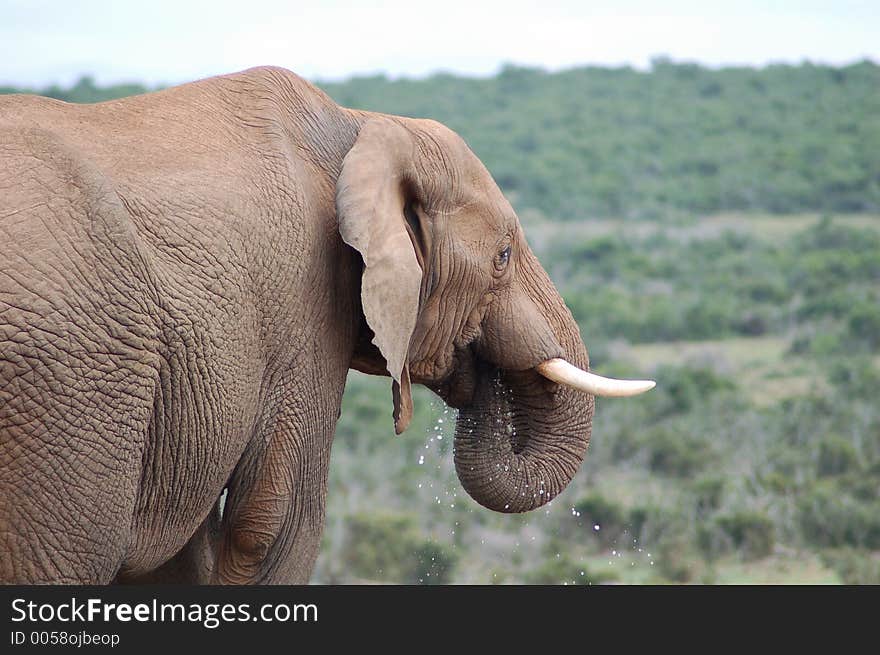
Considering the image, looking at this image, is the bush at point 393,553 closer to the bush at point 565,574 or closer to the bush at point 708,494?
the bush at point 565,574

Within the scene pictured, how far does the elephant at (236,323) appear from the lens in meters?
3.36

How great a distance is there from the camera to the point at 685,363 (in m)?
18.9

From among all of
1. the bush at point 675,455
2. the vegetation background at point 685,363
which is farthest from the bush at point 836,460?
the bush at point 675,455

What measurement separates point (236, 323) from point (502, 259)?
3.85 feet

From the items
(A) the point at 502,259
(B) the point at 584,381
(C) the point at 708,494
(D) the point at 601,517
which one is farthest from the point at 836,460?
(A) the point at 502,259

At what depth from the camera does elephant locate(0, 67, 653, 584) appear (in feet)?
11.0

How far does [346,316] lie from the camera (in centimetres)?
434

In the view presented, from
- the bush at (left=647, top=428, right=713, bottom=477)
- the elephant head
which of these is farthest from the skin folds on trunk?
the bush at (left=647, top=428, right=713, bottom=477)

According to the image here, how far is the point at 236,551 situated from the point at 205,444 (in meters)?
0.54

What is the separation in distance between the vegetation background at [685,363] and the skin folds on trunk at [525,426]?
209 mm

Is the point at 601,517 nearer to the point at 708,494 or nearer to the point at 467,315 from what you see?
the point at 708,494

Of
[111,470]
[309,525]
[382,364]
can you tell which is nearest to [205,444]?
[111,470]

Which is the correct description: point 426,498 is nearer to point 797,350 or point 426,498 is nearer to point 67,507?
point 797,350

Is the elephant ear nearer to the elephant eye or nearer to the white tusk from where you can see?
the elephant eye
